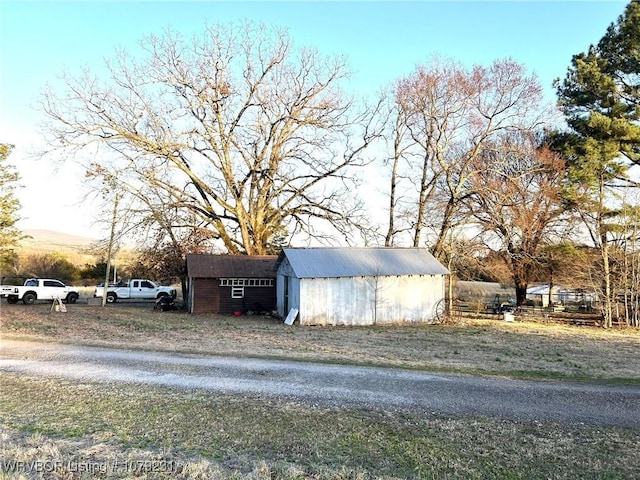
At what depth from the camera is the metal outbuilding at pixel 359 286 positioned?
22.9 m

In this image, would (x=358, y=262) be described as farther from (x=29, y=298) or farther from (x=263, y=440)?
(x=29, y=298)

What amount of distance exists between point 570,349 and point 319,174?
20.4 metres

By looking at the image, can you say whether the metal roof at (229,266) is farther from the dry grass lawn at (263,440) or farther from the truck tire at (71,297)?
the dry grass lawn at (263,440)

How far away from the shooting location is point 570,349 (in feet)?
51.4

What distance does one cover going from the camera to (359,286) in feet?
77.9

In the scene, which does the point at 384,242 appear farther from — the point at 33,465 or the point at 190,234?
the point at 33,465

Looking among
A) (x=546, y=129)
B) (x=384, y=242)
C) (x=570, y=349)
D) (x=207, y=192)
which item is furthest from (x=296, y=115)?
(x=570, y=349)

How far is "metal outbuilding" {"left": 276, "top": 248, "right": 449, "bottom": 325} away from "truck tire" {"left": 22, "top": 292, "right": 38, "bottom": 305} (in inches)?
627

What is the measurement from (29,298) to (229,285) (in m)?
12.5

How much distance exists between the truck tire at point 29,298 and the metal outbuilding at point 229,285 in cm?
955

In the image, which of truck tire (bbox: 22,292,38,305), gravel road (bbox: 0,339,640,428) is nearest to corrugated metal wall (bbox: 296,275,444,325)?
gravel road (bbox: 0,339,640,428)

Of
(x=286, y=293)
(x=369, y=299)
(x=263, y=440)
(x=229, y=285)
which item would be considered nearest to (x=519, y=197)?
(x=369, y=299)

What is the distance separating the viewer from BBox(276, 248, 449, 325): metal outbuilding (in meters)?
22.9

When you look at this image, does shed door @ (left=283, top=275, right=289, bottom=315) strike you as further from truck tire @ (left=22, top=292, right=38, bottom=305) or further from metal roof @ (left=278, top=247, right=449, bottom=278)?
truck tire @ (left=22, top=292, right=38, bottom=305)
